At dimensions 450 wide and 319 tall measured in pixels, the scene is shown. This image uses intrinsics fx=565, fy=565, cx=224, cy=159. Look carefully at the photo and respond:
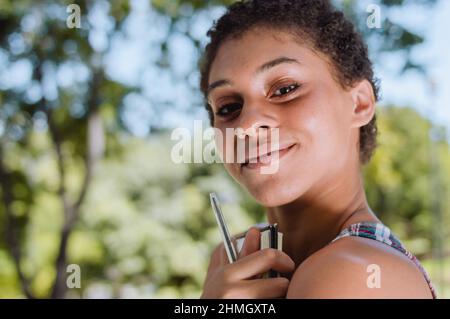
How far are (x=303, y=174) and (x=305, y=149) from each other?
4cm

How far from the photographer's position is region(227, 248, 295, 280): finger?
2.39 ft

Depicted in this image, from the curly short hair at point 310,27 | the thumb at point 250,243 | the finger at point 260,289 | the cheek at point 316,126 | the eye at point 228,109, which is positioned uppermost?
the curly short hair at point 310,27

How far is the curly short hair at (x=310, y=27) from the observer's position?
903 mm

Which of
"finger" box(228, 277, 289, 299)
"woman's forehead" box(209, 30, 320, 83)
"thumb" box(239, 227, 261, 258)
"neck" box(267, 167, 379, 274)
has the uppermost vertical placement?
"woman's forehead" box(209, 30, 320, 83)

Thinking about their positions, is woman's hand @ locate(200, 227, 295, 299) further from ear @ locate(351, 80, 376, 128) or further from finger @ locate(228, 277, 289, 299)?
ear @ locate(351, 80, 376, 128)

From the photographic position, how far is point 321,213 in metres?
0.93

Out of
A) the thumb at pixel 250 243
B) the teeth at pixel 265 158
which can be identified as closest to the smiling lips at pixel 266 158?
the teeth at pixel 265 158

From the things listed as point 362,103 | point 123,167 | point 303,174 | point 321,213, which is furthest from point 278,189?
point 123,167

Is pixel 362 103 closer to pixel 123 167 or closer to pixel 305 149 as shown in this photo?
pixel 305 149

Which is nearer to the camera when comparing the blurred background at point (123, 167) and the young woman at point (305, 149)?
the young woman at point (305, 149)


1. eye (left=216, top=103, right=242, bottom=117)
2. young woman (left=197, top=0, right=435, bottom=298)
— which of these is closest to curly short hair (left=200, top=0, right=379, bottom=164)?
young woman (left=197, top=0, right=435, bottom=298)

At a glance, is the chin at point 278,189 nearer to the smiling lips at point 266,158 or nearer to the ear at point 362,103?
the smiling lips at point 266,158

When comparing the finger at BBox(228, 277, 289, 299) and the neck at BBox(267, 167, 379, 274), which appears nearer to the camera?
the finger at BBox(228, 277, 289, 299)

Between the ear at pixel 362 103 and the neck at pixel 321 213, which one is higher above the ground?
the ear at pixel 362 103
